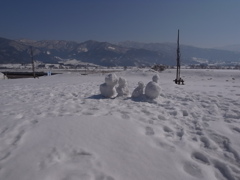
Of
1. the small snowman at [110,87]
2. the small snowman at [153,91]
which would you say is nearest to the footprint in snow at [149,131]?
the small snowman at [153,91]

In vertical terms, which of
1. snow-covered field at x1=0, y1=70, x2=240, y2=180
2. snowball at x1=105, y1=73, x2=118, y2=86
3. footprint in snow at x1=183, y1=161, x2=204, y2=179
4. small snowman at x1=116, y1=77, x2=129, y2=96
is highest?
snowball at x1=105, y1=73, x2=118, y2=86

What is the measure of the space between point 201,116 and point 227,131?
1274mm

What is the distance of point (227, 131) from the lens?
513cm

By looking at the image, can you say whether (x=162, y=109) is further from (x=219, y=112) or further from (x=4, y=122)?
(x=4, y=122)

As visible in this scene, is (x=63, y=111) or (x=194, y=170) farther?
(x=63, y=111)

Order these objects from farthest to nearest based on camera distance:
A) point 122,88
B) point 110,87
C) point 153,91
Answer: point 122,88 → point 110,87 → point 153,91

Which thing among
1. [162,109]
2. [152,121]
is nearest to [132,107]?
[162,109]

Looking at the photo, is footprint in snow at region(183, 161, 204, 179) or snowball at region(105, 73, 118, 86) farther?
snowball at region(105, 73, 118, 86)

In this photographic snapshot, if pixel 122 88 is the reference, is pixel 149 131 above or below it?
below

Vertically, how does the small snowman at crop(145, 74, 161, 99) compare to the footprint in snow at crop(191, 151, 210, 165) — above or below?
above

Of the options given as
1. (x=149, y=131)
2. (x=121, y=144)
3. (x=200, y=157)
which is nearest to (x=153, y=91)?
(x=149, y=131)

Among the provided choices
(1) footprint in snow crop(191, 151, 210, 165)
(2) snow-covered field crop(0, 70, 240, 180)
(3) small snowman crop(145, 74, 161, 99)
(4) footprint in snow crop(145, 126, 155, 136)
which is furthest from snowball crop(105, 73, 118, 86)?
(1) footprint in snow crop(191, 151, 210, 165)

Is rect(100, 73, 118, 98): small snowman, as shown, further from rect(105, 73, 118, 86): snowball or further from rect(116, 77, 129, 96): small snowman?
rect(116, 77, 129, 96): small snowman

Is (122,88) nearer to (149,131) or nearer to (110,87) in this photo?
(110,87)
